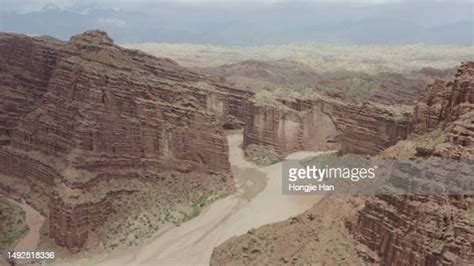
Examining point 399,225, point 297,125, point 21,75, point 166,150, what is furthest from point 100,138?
point 399,225

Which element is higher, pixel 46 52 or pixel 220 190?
pixel 46 52

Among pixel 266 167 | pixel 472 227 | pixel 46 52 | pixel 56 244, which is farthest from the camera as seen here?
pixel 46 52

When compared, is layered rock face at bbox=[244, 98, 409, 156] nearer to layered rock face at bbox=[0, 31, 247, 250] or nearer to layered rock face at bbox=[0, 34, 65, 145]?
layered rock face at bbox=[0, 31, 247, 250]

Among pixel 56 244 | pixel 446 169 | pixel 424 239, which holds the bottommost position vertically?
pixel 56 244

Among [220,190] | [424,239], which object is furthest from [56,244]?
[424,239]

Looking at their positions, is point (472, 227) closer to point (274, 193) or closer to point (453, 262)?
point (453, 262)

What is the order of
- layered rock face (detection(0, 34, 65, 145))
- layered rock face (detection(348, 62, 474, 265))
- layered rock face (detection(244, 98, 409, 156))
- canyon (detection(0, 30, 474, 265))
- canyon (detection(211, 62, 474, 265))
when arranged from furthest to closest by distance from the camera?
1. layered rock face (detection(244, 98, 409, 156))
2. layered rock face (detection(0, 34, 65, 145))
3. canyon (detection(0, 30, 474, 265))
4. canyon (detection(211, 62, 474, 265))
5. layered rock face (detection(348, 62, 474, 265))

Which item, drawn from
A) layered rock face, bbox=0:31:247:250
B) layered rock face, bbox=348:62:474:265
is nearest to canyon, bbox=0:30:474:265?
layered rock face, bbox=0:31:247:250
